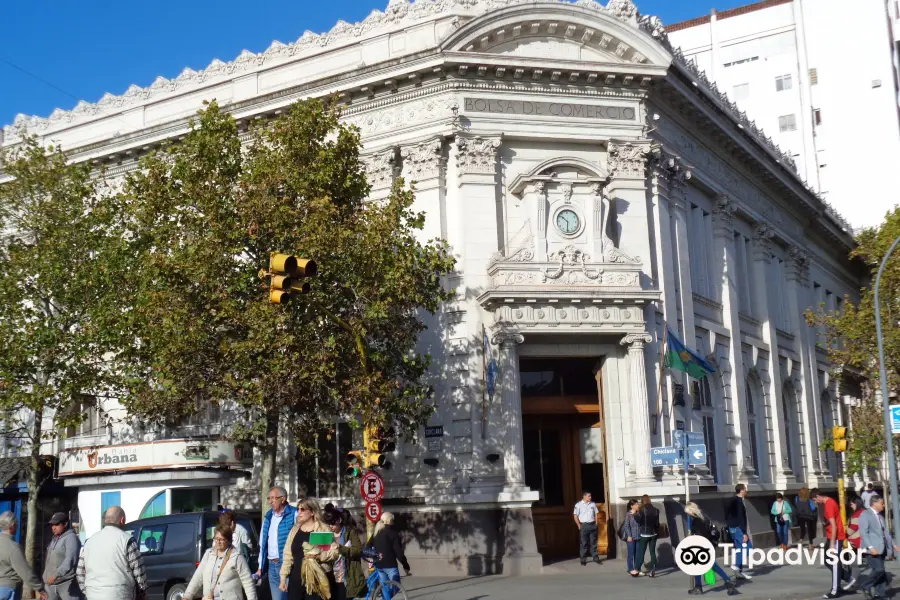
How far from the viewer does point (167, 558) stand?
17656 millimetres

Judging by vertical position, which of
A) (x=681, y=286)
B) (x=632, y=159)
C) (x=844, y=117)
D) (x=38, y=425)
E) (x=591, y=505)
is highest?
(x=844, y=117)

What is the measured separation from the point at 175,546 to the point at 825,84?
53.3 m

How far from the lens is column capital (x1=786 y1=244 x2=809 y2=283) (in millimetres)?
40562

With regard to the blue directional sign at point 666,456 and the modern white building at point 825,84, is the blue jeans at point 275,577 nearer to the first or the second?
the blue directional sign at point 666,456

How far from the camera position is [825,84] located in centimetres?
6044

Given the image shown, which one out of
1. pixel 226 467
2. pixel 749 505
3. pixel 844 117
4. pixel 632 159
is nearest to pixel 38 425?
pixel 226 467

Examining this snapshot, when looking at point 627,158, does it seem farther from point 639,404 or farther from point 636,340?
point 639,404

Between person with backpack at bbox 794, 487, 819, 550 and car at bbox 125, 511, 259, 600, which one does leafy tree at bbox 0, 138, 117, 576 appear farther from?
person with backpack at bbox 794, 487, 819, 550

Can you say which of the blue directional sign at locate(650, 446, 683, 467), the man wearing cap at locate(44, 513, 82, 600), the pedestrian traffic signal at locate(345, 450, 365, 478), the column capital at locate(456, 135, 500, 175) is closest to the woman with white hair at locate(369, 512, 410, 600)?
the pedestrian traffic signal at locate(345, 450, 365, 478)

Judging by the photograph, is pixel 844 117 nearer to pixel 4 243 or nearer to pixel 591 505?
pixel 591 505

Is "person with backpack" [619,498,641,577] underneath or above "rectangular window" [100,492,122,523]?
underneath

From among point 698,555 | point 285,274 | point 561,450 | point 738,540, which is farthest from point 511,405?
point 285,274

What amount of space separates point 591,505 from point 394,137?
10872mm

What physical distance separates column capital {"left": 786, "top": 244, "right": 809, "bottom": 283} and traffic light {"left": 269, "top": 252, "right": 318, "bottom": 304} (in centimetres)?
3077
